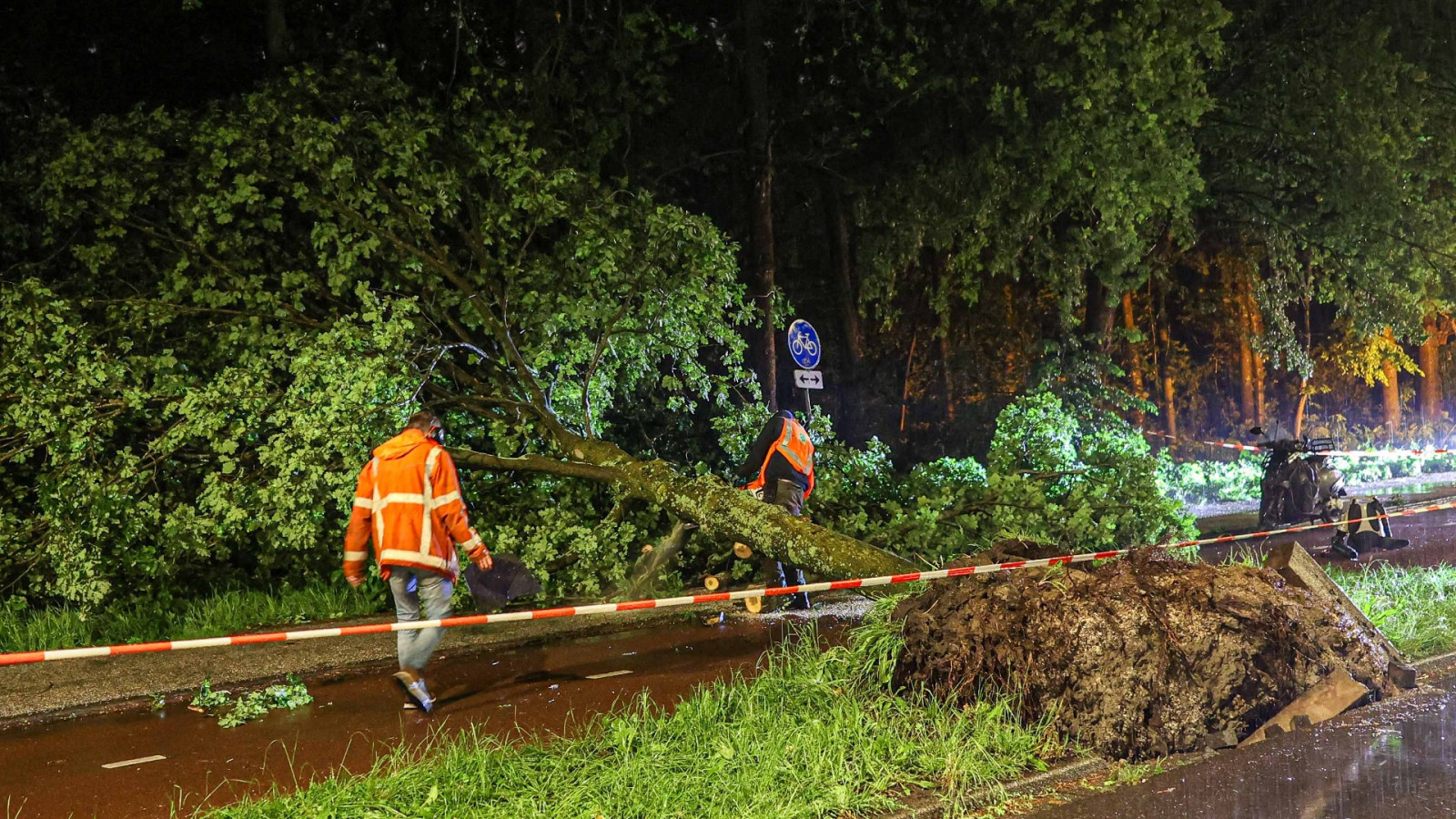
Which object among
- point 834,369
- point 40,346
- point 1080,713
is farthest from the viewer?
point 834,369

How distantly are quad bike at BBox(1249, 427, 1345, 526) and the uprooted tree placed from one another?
6637 mm

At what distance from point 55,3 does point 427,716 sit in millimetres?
9268

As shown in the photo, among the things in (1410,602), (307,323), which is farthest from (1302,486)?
(307,323)

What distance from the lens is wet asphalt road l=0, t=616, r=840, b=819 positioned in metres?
4.96

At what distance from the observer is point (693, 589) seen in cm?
1001

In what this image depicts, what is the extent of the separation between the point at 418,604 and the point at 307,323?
386 centimetres

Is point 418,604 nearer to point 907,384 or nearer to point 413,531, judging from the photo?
point 413,531

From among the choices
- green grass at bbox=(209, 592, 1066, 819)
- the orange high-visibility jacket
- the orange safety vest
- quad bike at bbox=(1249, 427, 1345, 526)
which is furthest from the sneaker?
quad bike at bbox=(1249, 427, 1345, 526)

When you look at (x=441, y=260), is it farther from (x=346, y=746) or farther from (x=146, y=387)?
(x=346, y=746)

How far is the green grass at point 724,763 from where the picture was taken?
430cm

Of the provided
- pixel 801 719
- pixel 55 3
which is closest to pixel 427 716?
pixel 801 719

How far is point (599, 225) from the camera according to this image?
32.8 ft

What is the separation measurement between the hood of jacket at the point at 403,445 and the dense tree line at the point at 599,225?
2177 mm

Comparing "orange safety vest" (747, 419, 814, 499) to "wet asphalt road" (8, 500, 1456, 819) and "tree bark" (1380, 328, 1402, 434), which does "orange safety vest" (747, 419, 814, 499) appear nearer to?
"wet asphalt road" (8, 500, 1456, 819)
